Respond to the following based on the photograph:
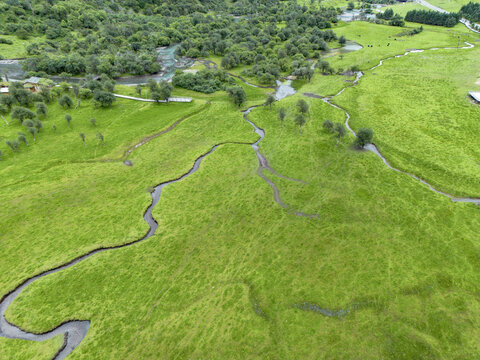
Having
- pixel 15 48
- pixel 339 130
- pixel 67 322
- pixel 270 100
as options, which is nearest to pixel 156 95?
pixel 270 100

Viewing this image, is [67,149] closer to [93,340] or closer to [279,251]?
[93,340]

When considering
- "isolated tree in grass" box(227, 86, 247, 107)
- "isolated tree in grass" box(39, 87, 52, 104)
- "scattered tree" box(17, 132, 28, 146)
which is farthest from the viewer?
"isolated tree in grass" box(39, 87, 52, 104)

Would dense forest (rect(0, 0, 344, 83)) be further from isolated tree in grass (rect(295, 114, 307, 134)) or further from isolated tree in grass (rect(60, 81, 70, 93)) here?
isolated tree in grass (rect(295, 114, 307, 134))

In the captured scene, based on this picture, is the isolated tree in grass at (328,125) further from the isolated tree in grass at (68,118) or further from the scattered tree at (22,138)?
the scattered tree at (22,138)

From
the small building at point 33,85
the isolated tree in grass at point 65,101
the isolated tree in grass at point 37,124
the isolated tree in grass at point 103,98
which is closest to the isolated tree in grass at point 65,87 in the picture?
the small building at point 33,85

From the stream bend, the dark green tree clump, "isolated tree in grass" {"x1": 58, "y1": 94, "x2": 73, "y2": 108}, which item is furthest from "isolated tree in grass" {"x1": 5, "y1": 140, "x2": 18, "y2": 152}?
the dark green tree clump

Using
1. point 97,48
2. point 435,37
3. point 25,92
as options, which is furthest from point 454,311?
point 435,37
